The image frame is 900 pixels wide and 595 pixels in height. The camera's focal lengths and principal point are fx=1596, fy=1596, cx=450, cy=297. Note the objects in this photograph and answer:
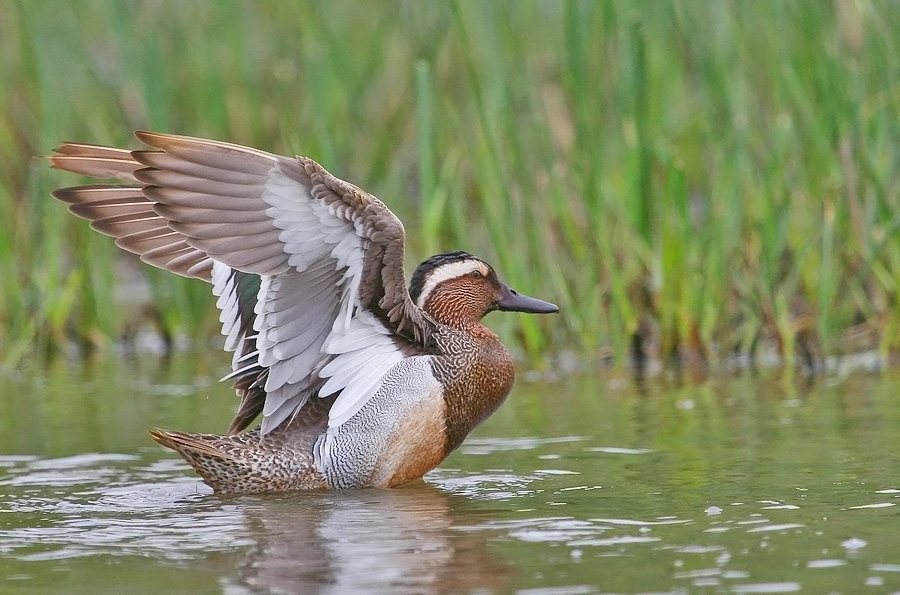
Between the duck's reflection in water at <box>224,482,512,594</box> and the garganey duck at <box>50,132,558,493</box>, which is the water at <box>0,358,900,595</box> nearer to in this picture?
the duck's reflection in water at <box>224,482,512,594</box>

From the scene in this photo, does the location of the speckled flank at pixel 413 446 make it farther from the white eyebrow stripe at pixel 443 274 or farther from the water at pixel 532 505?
the white eyebrow stripe at pixel 443 274

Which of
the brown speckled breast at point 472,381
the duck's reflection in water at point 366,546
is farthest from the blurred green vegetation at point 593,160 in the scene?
the duck's reflection in water at point 366,546

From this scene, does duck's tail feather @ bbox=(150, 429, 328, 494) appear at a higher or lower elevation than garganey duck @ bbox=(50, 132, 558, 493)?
lower

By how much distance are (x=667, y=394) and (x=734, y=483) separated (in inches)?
88.3

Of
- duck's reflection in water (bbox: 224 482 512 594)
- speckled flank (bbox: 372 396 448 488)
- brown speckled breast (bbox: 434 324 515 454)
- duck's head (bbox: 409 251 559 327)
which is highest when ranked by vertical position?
duck's head (bbox: 409 251 559 327)

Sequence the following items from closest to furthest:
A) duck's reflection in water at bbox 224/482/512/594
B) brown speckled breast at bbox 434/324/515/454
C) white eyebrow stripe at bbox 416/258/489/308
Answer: duck's reflection in water at bbox 224/482/512/594 < brown speckled breast at bbox 434/324/515/454 < white eyebrow stripe at bbox 416/258/489/308

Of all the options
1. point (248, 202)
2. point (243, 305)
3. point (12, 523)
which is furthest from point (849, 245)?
point (12, 523)

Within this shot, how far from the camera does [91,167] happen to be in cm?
565

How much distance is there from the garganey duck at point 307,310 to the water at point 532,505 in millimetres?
193

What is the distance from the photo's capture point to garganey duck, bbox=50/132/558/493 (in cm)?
554

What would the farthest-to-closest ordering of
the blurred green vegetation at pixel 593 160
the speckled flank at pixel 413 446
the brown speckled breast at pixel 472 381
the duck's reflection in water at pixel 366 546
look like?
the blurred green vegetation at pixel 593 160, the brown speckled breast at pixel 472 381, the speckled flank at pixel 413 446, the duck's reflection in water at pixel 366 546

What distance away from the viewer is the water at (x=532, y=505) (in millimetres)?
4523

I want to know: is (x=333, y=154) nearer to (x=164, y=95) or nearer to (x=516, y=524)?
(x=164, y=95)

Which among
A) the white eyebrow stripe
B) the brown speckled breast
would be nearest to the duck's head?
the white eyebrow stripe
